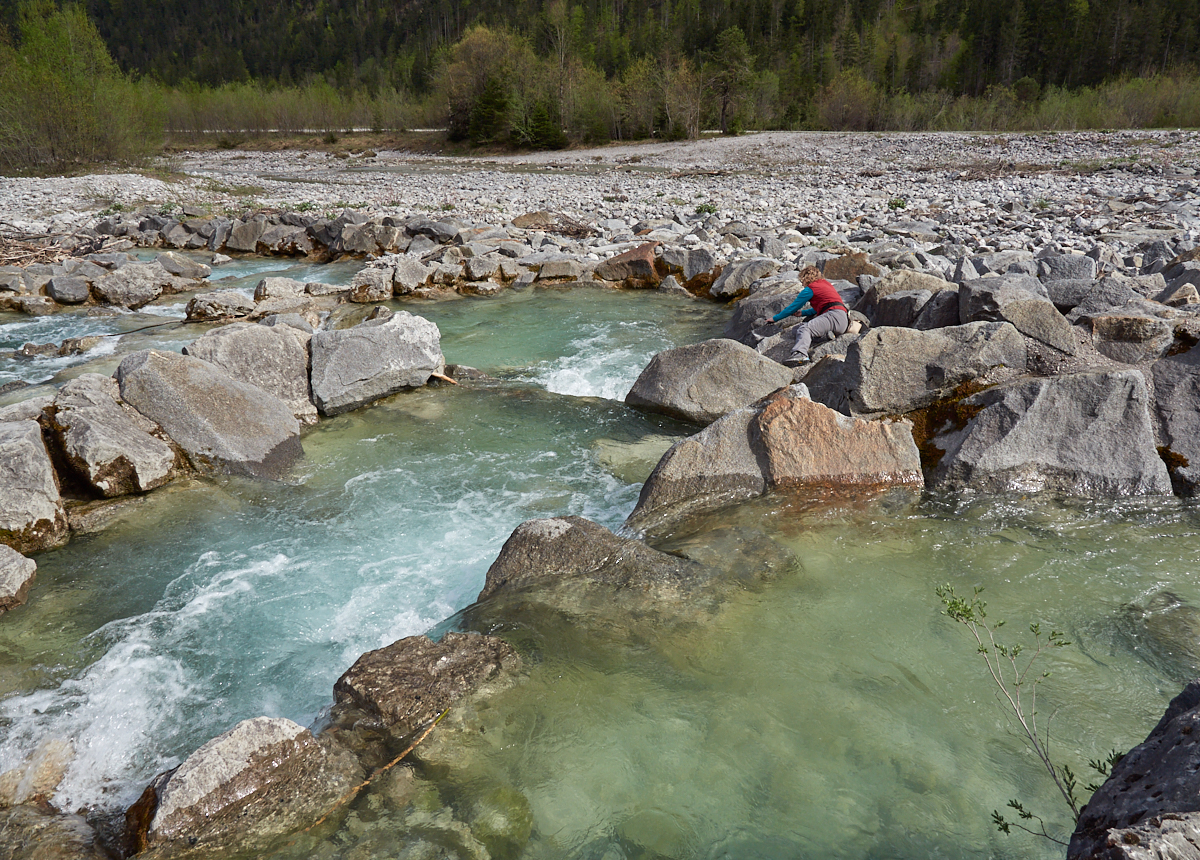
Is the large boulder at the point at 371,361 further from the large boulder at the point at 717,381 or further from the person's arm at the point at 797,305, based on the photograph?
the person's arm at the point at 797,305

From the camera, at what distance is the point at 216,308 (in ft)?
36.9

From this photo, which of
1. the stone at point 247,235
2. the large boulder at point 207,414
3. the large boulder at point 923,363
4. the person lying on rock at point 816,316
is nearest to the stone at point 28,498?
the large boulder at point 207,414

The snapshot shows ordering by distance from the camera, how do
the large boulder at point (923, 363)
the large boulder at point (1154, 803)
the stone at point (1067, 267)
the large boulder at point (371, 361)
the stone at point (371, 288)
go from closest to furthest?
the large boulder at point (1154, 803), the large boulder at point (923, 363), the large boulder at point (371, 361), the stone at point (1067, 267), the stone at point (371, 288)

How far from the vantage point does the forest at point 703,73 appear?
38500mm

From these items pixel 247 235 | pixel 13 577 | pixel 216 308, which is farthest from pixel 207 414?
pixel 247 235

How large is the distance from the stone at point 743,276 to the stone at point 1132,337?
626 centimetres

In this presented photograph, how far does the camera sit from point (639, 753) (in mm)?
3064

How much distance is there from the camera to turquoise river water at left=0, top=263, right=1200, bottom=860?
2799 mm

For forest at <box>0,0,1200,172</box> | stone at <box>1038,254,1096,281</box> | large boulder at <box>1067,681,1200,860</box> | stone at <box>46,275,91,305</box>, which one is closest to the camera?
large boulder at <box>1067,681,1200,860</box>

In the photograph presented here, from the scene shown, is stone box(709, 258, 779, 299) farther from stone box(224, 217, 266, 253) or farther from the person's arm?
stone box(224, 217, 266, 253)

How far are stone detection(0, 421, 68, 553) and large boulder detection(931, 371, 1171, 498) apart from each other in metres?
7.02

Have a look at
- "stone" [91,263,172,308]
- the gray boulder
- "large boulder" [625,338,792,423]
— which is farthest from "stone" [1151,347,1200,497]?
"stone" [91,263,172,308]

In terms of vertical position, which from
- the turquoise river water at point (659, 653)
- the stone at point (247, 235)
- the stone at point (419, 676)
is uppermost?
the stone at point (247, 235)

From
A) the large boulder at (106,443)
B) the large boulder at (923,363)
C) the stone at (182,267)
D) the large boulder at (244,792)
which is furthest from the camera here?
the stone at (182,267)
